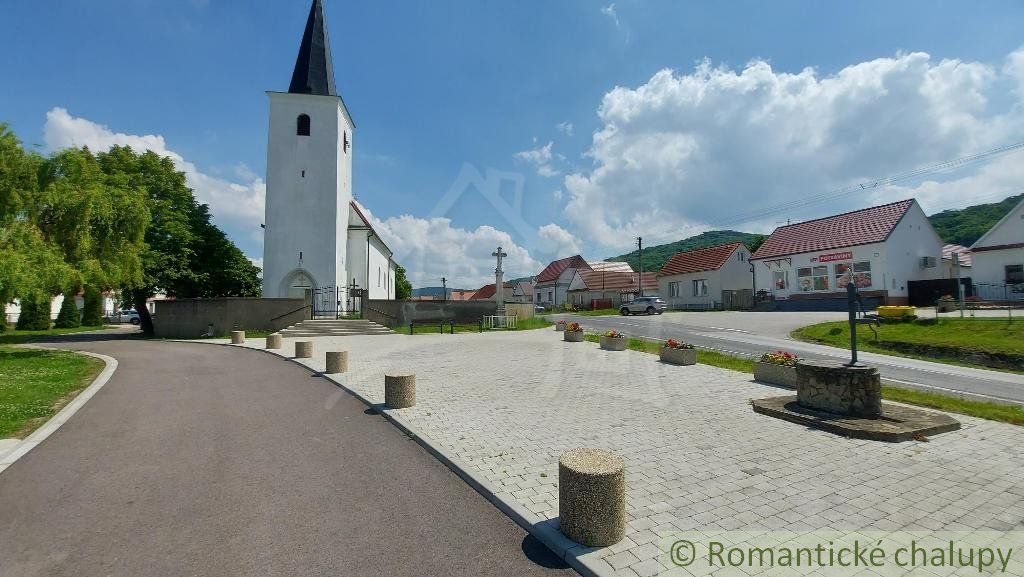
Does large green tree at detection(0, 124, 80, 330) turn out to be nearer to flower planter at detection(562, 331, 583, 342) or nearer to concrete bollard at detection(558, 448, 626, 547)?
concrete bollard at detection(558, 448, 626, 547)

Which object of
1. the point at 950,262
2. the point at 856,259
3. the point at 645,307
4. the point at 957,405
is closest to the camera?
the point at 957,405

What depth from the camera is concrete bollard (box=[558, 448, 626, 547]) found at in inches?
134

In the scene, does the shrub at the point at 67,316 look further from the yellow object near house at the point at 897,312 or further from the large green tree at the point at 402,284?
the yellow object near house at the point at 897,312

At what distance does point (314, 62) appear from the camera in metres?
32.3

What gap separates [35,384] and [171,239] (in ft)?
63.8

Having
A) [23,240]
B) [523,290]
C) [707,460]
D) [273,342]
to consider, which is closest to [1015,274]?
[707,460]

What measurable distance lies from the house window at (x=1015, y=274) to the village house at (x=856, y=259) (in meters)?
4.74

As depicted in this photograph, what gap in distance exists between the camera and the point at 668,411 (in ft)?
24.4

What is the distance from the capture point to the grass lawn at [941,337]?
1443cm

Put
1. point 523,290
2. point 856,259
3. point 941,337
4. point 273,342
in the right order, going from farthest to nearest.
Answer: point 523,290 < point 856,259 < point 273,342 < point 941,337

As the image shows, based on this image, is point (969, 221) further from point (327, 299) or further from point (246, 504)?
point (246, 504)

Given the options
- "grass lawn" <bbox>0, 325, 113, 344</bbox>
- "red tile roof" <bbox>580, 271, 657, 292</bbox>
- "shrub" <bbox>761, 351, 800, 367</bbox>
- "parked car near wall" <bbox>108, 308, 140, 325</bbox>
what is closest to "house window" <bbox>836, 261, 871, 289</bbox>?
"red tile roof" <bbox>580, 271, 657, 292</bbox>

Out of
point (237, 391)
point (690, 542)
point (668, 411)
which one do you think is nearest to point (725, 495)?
point (690, 542)

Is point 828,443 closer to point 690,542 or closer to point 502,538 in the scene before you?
point 690,542
